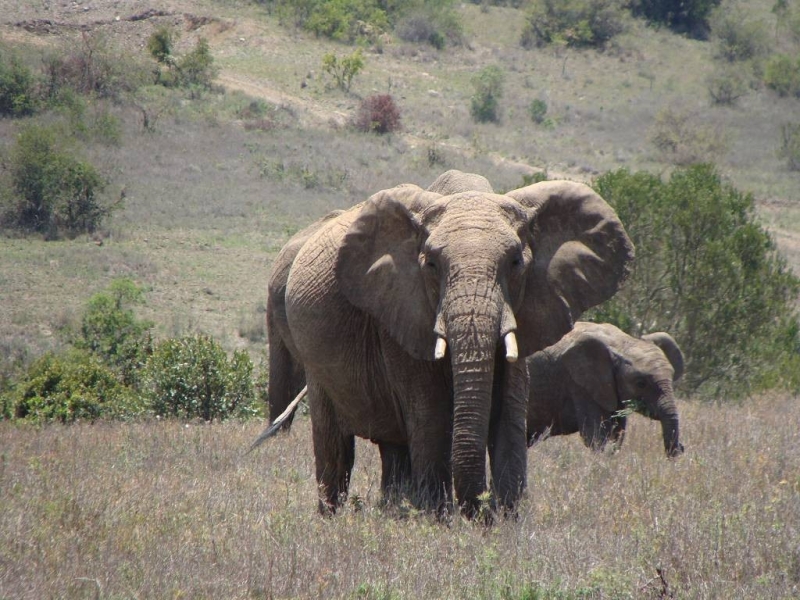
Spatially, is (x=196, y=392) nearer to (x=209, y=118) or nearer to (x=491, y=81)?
(x=209, y=118)

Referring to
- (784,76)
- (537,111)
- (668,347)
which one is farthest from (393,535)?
(784,76)

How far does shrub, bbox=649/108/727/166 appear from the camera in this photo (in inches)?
1757

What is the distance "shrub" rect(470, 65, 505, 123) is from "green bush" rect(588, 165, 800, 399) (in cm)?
3317

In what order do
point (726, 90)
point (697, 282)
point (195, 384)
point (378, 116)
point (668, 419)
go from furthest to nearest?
point (726, 90)
point (378, 116)
point (697, 282)
point (195, 384)
point (668, 419)

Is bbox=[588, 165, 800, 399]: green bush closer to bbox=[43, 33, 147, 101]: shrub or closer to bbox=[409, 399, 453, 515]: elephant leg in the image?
bbox=[409, 399, 453, 515]: elephant leg

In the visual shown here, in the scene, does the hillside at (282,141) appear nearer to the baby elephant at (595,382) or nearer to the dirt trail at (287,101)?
the dirt trail at (287,101)

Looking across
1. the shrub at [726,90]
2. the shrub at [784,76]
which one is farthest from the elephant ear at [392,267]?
the shrub at [784,76]

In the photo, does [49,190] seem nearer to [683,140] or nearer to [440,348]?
[440,348]

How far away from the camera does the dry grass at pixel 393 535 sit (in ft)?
15.7

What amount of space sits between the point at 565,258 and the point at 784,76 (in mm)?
54737

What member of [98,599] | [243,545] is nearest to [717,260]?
[243,545]

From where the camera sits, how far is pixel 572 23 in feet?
210

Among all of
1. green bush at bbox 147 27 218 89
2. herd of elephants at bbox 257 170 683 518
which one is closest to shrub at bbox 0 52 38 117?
green bush at bbox 147 27 218 89

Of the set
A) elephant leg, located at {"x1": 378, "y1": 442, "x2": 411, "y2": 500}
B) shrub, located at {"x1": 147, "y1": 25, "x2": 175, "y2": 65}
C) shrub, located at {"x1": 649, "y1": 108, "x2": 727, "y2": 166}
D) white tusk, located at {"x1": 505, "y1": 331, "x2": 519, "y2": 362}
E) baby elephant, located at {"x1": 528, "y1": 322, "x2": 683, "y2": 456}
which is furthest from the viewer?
shrub, located at {"x1": 147, "y1": 25, "x2": 175, "y2": 65}
